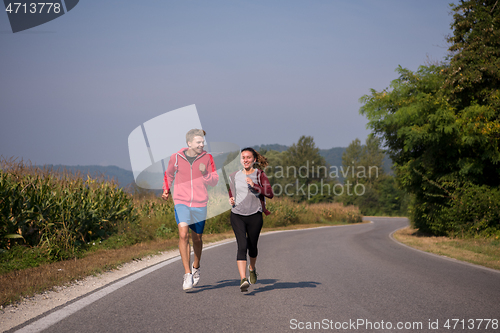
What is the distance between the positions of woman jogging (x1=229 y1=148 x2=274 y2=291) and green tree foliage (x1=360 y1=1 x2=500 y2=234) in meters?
12.9

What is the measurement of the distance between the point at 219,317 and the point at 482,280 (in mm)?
5168

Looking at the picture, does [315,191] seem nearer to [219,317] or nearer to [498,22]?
[498,22]

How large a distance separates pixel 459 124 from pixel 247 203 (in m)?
13.6

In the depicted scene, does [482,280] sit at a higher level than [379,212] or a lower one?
higher

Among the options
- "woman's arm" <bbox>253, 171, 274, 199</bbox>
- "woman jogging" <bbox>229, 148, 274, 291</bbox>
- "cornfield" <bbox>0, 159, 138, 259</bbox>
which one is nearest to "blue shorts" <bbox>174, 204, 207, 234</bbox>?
"woman jogging" <bbox>229, 148, 274, 291</bbox>

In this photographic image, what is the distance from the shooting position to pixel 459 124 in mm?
16281

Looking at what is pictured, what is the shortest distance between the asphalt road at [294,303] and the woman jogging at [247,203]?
661 millimetres

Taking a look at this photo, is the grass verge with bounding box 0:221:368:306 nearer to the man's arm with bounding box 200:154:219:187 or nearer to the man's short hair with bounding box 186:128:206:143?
the man's arm with bounding box 200:154:219:187

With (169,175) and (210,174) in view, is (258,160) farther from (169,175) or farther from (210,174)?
(169,175)

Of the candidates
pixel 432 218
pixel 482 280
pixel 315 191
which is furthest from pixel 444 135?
pixel 315 191

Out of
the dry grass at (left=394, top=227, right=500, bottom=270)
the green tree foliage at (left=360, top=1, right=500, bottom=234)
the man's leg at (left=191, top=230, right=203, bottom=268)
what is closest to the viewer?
the man's leg at (left=191, top=230, right=203, bottom=268)

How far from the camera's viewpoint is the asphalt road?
4.24 meters

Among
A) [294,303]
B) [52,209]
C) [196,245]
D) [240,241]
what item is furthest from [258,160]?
[52,209]

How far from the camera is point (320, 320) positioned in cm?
445
